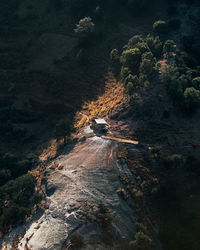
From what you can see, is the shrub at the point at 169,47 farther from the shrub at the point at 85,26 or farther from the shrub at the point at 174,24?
the shrub at the point at 85,26

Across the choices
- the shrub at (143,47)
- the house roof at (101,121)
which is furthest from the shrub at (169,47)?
the house roof at (101,121)

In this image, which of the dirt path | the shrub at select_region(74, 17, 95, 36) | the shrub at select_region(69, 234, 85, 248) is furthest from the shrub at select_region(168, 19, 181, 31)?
the shrub at select_region(69, 234, 85, 248)

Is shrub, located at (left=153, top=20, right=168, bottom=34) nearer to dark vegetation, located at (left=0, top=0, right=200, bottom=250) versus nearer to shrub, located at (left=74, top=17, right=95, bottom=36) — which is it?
dark vegetation, located at (left=0, top=0, right=200, bottom=250)

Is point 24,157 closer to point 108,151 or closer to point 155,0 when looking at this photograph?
point 108,151

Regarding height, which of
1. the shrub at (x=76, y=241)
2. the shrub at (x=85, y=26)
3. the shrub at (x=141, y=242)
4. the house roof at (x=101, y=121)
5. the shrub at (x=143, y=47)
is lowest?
the shrub at (x=141, y=242)

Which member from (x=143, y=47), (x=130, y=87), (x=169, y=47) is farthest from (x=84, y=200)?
(x=169, y=47)

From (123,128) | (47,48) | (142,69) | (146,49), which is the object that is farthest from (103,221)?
(47,48)

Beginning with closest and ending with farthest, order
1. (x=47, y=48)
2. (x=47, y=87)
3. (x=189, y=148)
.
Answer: (x=189, y=148)
(x=47, y=87)
(x=47, y=48)
